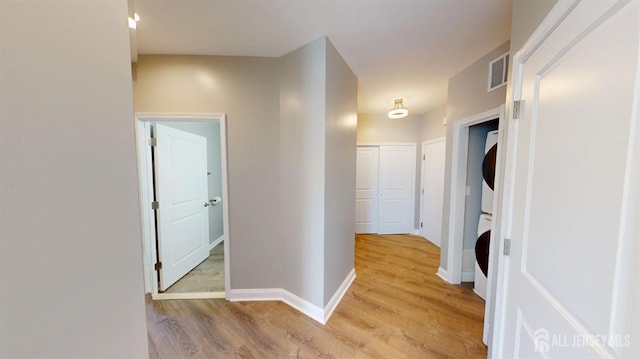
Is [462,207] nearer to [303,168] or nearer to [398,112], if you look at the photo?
[398,112]

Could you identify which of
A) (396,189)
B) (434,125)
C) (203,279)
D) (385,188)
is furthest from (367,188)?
(203,279)

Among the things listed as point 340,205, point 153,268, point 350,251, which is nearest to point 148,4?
point 340,205

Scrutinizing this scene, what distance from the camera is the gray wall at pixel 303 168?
75.6 inches

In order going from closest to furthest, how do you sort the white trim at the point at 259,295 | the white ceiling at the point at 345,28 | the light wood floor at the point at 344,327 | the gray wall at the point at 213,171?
1. the white ceiling at the point at 345,28
2. the light wood floor at the point at 344,327
3. the white trim at the point at 259,295
4. the gray wall at the point at 213,171

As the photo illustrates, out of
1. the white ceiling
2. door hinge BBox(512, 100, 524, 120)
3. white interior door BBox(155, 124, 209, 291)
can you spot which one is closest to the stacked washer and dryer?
the white ceiling

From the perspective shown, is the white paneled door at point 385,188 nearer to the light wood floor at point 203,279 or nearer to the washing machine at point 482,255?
the washing machine at point 482,255

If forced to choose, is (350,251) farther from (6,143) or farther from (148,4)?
(148,4)

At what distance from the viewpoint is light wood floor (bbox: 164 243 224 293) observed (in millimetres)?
2480


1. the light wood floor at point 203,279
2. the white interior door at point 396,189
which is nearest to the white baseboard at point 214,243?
the light wood floor at point 203,279

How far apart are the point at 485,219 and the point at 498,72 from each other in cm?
146

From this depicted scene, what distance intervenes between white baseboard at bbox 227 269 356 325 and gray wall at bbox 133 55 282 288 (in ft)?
0.20

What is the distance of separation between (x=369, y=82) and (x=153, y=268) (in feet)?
10.7

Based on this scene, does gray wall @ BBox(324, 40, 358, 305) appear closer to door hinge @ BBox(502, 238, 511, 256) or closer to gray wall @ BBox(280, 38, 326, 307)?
gray wall @ BBox(280, 38, 326, 307)

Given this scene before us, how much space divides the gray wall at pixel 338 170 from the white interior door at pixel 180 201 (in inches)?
70.9
